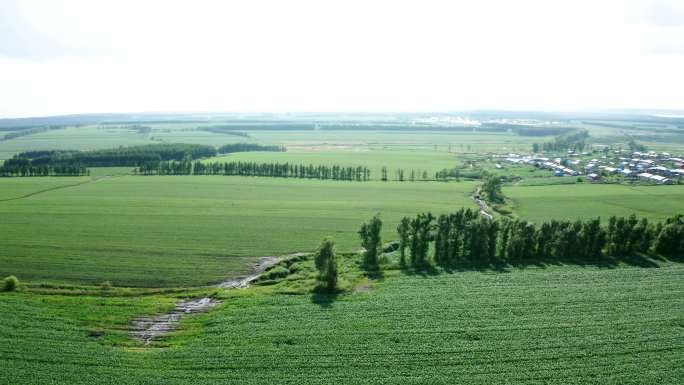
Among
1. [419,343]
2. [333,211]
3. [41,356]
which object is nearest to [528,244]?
[419,343]

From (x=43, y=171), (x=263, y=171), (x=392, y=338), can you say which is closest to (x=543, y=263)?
(x=392, y=338)

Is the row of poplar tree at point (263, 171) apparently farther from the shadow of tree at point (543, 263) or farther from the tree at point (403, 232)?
the shadow of tree at point (543, 263)

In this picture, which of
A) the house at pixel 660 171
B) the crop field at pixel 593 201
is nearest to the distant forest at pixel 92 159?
the crop field at pixel 593 201

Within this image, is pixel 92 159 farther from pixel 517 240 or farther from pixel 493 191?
pixel 517 240

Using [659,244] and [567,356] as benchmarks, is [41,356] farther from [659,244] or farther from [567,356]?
[659,244]

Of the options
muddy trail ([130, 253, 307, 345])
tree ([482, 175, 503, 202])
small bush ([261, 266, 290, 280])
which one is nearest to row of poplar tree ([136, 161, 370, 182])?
tree ([482, 175, 503, 202])
